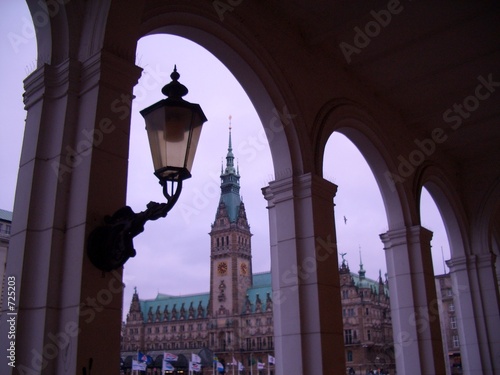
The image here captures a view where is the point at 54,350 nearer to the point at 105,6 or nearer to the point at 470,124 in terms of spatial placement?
the point at 105,6

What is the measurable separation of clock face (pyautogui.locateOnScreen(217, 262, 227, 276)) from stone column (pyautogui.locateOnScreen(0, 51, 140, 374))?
72756 mm

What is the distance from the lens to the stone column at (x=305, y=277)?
495cm

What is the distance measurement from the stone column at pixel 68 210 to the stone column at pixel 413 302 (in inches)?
228

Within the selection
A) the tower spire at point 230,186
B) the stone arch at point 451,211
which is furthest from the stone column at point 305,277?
the tower spire at point 230,186

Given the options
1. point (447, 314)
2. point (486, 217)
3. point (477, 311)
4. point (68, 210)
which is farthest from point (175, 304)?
point (68, 210)

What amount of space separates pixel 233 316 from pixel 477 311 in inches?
2545

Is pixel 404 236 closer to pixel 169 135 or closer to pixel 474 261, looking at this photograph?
pixel 474 261

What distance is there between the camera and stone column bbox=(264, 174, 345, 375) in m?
4.95

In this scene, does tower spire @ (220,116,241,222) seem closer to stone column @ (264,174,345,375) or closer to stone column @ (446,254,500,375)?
stone column @ (446,254,500,375)

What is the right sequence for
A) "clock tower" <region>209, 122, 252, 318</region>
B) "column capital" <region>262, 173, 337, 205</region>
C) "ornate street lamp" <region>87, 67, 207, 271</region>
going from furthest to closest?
1. "clock tower" <region>209, 122, 252, 318</region>
2. "column capital" <region>262, 173, 337, 205</region>
3. "ornate street lamp" <region>87, 67, 207, 271</region>

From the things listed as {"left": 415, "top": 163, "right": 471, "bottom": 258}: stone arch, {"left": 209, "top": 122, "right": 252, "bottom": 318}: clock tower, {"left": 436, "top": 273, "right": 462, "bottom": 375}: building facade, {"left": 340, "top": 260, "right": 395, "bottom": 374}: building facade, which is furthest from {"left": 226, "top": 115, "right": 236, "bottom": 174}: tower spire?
{"left": 415, "top": 163, "right": 471, "bottom": 258}: stone arch

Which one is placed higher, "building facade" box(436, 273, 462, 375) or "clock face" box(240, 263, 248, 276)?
"clock face" box(240, 263, 248, 276)

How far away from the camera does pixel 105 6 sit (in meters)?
3.35

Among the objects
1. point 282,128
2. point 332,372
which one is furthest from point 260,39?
point 332,372
